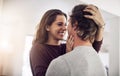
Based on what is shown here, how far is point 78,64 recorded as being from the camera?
163cm

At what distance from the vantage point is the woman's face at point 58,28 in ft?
5.25

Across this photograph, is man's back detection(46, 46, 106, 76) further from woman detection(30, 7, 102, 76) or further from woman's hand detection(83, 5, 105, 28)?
woman's hand detection(83, 5, 105, 28)

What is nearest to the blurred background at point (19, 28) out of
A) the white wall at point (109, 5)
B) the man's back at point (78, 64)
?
the man's back at point (78, 64)

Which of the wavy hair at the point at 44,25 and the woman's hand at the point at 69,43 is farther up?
the wavy hair at the point at 44,25

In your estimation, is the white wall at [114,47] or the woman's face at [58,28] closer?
the woman's face at [58,28]

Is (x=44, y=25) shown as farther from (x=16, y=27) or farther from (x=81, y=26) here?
(x=81, y=26)

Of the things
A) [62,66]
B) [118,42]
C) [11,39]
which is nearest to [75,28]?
[62,66]

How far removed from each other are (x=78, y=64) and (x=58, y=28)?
1.17 feet

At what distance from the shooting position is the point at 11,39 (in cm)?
141

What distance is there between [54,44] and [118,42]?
3.49ft

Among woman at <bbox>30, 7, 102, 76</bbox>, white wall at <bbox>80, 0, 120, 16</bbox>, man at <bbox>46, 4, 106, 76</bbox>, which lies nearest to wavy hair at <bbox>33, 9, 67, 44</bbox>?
woman at <bbox>30, 7, 102, 76</bbox>

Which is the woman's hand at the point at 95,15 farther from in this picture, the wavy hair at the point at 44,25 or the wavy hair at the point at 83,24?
the wavy hair at the point at 44,25

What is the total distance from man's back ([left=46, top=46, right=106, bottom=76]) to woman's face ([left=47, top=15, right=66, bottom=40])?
18 centimetres

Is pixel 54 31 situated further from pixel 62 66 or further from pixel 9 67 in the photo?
pixel 9 67
